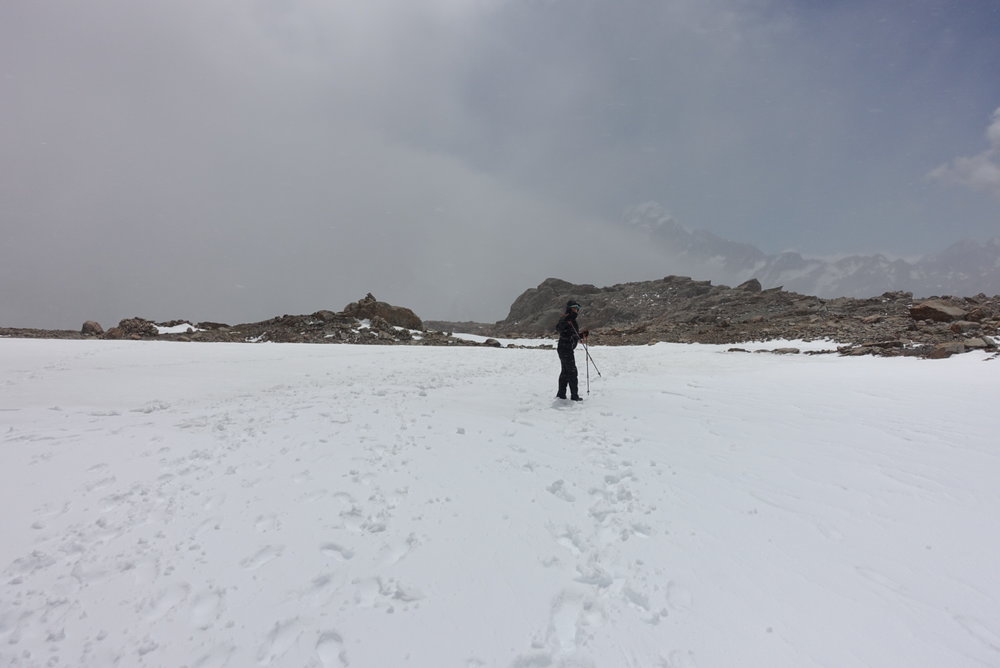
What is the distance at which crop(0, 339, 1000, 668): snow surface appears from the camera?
116 inches

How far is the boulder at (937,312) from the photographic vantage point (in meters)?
19.6

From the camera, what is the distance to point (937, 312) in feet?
65.8

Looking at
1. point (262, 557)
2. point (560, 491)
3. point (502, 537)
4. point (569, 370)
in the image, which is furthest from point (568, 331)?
point (262, 557)

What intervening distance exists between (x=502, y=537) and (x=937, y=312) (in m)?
26.1

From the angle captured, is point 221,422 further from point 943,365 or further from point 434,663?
point 943,365

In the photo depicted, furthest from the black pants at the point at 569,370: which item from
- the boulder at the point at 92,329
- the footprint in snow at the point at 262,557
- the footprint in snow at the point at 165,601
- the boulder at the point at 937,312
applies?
the boulder at the point at 92,329

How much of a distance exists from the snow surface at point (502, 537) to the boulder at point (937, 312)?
16335 mm

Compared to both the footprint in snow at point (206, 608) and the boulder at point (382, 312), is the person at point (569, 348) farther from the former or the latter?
the boulder at point (382, 312)

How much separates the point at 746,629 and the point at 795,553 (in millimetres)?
1211

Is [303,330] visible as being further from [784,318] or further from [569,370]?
[784,318]

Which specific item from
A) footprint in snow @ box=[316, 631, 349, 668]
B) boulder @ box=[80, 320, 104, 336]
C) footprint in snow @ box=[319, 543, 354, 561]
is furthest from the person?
boulder @ box=[80, 320, 104, 336]

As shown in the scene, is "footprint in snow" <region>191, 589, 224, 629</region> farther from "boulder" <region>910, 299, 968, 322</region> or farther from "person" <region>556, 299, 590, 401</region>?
"boulder" <region>910, 299, 968, 322</region>


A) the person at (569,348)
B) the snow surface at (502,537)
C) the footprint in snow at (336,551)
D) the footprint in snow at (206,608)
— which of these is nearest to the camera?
the snow surface at (502,537)

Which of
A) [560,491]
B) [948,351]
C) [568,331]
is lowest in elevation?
[560,491]
